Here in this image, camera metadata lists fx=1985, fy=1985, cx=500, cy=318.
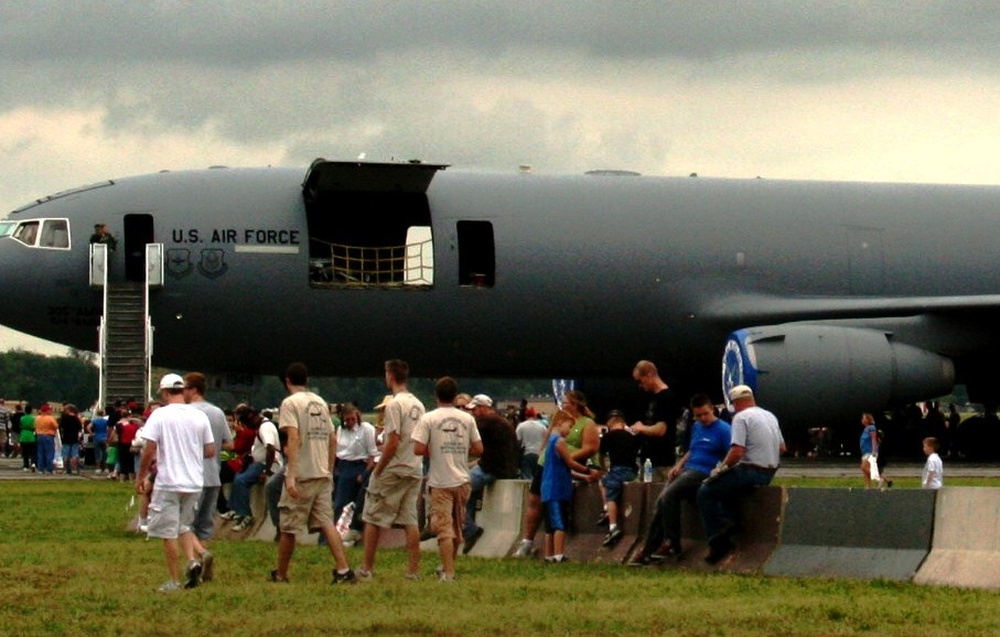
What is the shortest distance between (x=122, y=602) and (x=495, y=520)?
6744 millimetres

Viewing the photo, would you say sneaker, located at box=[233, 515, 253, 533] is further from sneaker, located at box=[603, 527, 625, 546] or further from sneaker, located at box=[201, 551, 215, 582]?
sneaker, located at box=[201, 551, 215, 582]

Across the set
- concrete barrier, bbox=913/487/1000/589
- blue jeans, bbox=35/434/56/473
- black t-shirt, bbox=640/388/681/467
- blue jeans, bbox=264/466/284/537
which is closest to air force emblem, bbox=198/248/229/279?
blue jeans, bbox=35/434/56/473

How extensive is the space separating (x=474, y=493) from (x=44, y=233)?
15.3 metres

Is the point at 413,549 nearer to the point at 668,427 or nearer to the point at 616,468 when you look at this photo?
the point at 616,468

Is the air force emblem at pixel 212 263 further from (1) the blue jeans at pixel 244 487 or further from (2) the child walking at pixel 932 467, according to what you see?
(2) the child walking at pixel 932 467

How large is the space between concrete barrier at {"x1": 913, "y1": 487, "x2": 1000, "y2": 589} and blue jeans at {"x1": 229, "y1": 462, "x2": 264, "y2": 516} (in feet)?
31.1

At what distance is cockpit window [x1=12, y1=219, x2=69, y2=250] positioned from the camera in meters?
34.0

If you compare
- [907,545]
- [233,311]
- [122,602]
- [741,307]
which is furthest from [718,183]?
[122,602]

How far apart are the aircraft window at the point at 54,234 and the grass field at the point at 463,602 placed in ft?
48.6

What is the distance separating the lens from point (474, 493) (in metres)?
21.3

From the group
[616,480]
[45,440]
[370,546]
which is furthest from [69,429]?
[370,546]

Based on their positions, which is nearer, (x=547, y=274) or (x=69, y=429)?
(x=547, y=274)

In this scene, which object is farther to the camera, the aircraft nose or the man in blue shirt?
the aircraft nose

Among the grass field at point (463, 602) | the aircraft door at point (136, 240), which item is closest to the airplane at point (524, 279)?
the aircraft door at point (136, 240)
